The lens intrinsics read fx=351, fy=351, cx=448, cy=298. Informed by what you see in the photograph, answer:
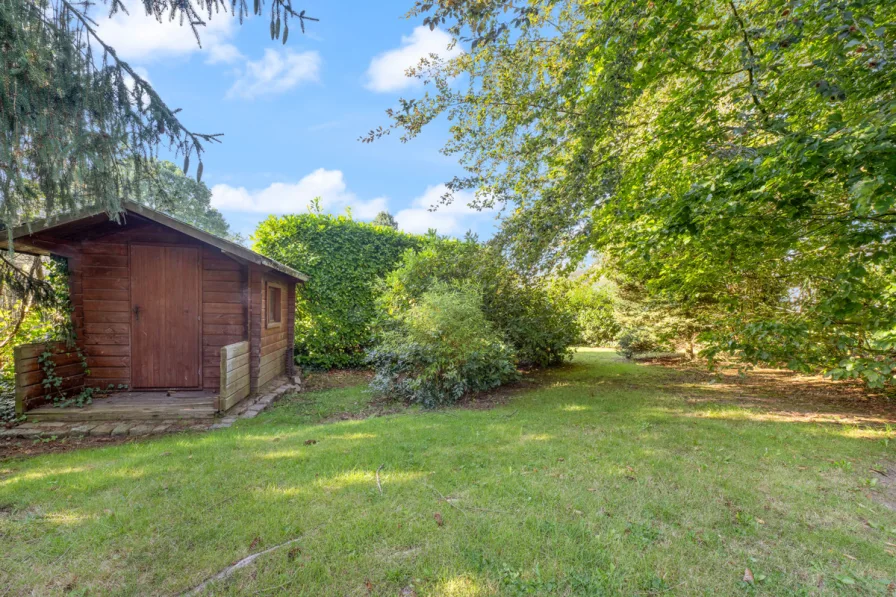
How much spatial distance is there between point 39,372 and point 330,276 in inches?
213

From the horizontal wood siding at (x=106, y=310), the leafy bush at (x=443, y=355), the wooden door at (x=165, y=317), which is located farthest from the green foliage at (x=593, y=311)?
the horizontal wood siding at (x=106, y=310)

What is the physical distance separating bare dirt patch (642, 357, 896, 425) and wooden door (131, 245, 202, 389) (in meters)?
8.80

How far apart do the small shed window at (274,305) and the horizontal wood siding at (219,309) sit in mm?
711

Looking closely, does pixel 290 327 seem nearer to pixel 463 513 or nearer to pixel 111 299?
pixel 111 299

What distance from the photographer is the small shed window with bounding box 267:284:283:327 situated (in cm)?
708

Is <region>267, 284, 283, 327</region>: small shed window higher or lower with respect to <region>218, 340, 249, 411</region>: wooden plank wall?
higher

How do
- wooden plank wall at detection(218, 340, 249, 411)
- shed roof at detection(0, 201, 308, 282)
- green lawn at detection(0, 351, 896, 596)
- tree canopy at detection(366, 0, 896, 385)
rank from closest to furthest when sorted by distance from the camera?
1. green lawn at detection(0, 351, 896, 596)
2. tree canopy at detection(366, 0, 896, 385)
3. shed roof at detection(0, 201, 308, 282)
4. wooden plank wall at detection(218, 340, 249, 411)

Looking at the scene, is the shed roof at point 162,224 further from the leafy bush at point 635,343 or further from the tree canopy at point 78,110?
the leafy bush at point 635,343

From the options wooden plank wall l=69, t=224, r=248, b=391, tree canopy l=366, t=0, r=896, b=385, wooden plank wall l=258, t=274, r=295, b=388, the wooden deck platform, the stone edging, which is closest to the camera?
tree canopy l=366, t=0, r=896, b=385

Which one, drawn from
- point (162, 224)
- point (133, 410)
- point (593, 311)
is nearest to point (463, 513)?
point (133, 410)

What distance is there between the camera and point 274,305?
759 centimetres

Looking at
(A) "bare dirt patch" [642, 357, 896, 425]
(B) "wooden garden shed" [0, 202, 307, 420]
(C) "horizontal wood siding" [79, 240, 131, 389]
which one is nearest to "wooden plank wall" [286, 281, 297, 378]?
(B) "wooden garden shed" [0, 202, 307, 420]

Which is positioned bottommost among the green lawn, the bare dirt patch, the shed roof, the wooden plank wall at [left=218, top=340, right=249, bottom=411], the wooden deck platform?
the bare dirt patch

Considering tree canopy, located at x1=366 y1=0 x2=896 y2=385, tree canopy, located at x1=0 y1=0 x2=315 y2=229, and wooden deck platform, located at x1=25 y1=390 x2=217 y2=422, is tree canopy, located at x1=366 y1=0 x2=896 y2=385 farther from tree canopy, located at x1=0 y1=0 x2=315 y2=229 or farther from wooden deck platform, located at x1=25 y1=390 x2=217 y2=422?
wooden deck platform, located at x1=25 y1=390 x2=217 y2=422
